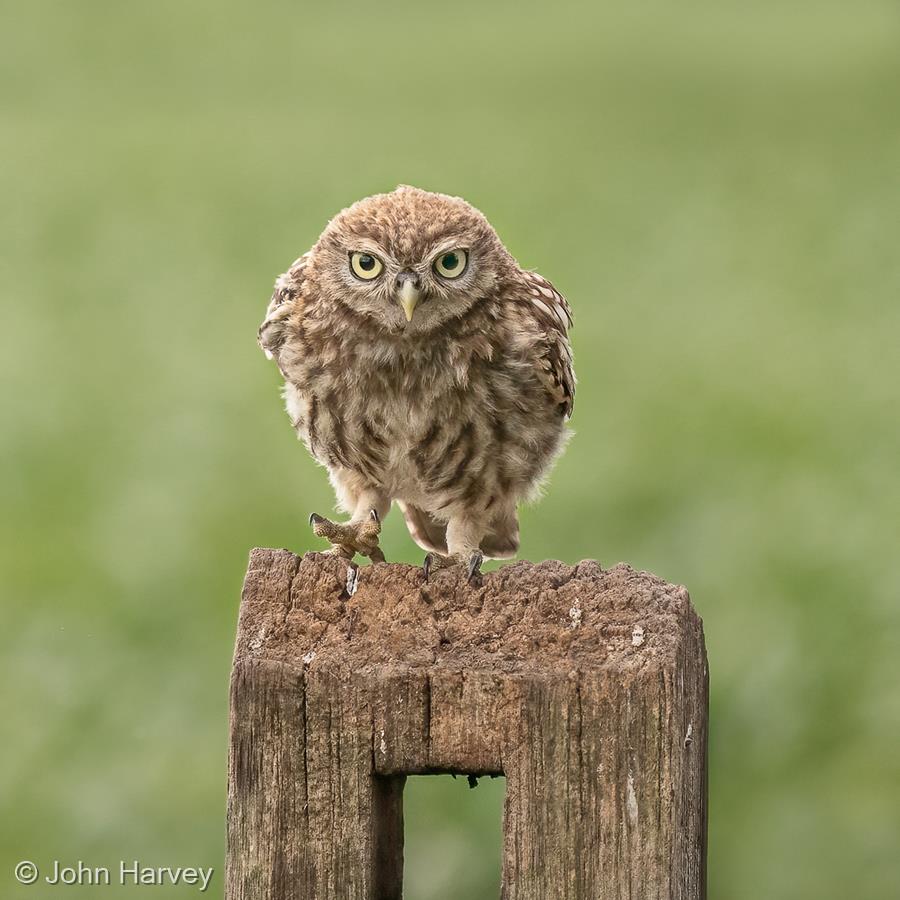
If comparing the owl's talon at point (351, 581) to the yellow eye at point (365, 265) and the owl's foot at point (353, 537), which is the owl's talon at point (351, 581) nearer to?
the owl's foot at point (353, 537)

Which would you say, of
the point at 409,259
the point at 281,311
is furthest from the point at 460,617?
the point at 281,311

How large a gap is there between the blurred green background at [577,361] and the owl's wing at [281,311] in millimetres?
1679

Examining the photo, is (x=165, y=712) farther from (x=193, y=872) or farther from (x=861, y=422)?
(x=861, y=422)

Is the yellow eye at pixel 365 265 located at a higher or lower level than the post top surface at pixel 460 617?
higher

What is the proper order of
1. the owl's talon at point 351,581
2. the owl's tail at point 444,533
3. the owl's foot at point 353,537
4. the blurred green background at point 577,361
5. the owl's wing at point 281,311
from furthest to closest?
the blurred green background at point 577,361 → the owl's tail at point 444,533 → the owl's wing at point 281,311 → the owl's foot at point 353,537 → the owl's talon at point 351,581

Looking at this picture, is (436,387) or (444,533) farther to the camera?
(444,533)

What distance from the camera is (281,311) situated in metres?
4.42

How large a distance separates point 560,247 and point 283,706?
23.5 ft

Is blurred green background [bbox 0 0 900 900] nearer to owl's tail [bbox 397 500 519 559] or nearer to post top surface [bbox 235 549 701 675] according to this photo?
owl's tail [bbox 397 500 519 559]

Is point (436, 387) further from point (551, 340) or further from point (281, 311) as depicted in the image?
point (281, 311)

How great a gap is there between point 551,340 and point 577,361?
3.69 metres

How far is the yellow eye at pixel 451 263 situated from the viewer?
4.09 m

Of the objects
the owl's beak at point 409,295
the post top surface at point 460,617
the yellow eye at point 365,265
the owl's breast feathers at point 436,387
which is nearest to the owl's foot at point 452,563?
the post top surface at point 460,617

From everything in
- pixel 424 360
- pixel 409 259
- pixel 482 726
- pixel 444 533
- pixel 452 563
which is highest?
pixel 409 259
